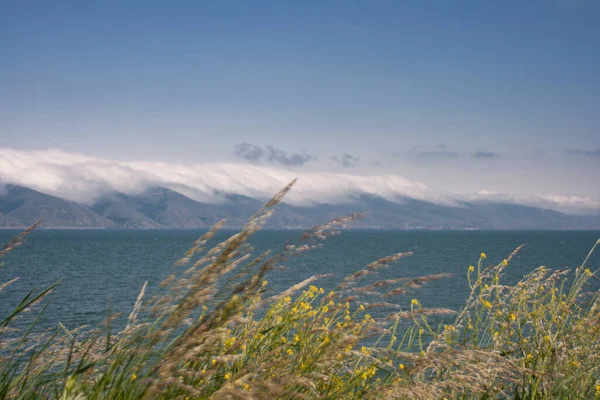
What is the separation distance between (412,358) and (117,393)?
1.73m

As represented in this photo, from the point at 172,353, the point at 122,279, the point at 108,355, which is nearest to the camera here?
the point at 172,353

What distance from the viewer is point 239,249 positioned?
2.75 m

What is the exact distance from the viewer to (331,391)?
4.22 metres

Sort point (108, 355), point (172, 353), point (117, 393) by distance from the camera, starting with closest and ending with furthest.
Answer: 1. point (172, 353)
2. point (117, 393)
3. point (108, 355)

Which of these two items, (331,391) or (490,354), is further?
(331,391)

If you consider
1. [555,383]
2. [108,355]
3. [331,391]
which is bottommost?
[331,391]

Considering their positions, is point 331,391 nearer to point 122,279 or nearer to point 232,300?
point 232,300

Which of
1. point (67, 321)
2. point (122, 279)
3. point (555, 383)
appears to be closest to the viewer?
point (555, 383)

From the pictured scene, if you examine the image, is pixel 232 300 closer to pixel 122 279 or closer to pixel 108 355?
pixel 108 355

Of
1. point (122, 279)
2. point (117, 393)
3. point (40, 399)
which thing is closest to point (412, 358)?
point (117, 393)

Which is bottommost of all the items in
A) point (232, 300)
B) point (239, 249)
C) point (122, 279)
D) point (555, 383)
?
point (122, 279)

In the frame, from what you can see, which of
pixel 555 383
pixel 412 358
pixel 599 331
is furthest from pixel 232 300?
pixel 599 331

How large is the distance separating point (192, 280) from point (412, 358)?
57.7 inches

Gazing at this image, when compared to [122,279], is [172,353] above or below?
above
